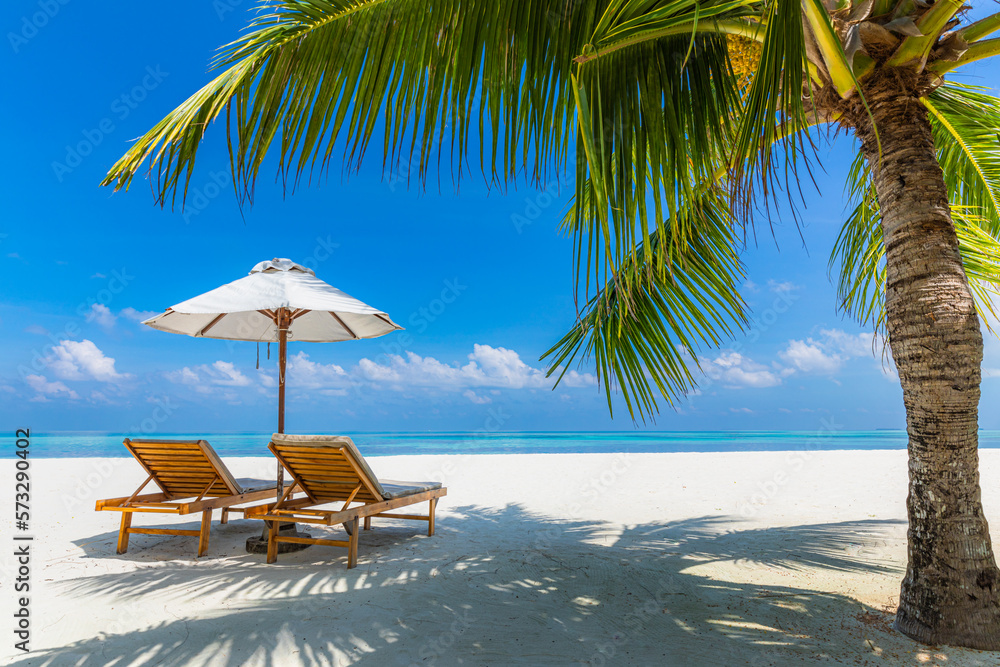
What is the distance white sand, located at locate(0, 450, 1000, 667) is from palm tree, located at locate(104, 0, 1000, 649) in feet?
2.39

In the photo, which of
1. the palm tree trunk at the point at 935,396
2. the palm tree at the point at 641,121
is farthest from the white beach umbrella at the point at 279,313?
the palm tree trunk at the point at 935,396

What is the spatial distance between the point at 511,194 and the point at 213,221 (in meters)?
49.2

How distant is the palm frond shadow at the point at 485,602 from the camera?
223cm

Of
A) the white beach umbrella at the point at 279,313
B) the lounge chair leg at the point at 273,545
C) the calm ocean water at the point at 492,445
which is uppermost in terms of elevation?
the white beach umbrella at the point at 279,313

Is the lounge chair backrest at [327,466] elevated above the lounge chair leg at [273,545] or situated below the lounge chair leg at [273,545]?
above

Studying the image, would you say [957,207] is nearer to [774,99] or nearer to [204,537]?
[774,99]

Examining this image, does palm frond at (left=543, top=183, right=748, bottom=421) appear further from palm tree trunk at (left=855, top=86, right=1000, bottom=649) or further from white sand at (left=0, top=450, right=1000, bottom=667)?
palm tree trunk at (left=855, top=86, right=1000, bottom=649)

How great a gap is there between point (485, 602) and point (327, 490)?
170cm

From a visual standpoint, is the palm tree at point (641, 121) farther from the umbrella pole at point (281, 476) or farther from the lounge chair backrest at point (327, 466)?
the umbrella pole at point (281, 476)

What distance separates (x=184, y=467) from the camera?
159 inches

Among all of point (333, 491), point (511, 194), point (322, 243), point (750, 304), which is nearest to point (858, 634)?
point (750, 304)

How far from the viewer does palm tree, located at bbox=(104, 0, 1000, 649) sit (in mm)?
1971

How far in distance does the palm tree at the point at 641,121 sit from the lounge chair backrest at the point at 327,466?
191 cm

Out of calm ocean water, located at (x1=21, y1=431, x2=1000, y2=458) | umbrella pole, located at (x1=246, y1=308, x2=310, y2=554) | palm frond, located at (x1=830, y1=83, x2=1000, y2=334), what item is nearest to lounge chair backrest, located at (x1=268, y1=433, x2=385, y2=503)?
umbrella pole, located at (x1=246, y1=308, x2=310, y2=554)
